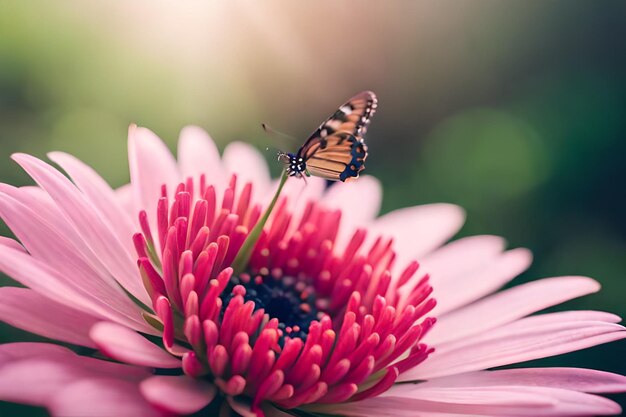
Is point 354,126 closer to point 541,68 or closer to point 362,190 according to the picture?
point 362,190

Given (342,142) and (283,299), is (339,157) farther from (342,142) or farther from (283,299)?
(283,299)

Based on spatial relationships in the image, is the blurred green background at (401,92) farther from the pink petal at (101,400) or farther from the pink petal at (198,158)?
the pink petal at (101,400)

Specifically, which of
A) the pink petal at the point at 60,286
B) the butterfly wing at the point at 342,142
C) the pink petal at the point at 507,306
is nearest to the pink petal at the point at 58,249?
the pink petal at the point at 60,286

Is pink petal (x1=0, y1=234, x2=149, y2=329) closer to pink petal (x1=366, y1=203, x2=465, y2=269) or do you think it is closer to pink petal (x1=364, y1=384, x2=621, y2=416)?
pink petal (x1=364, y1=384, x2=621, y2=416)

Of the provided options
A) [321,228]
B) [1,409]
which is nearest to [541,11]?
[321,228]

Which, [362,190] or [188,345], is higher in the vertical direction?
[362,190]

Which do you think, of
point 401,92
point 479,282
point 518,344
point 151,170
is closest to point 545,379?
point 518,344

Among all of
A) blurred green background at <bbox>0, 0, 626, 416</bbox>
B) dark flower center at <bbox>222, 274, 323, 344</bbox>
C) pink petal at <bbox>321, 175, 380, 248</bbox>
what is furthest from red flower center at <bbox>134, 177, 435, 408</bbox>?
blurred green background at <bbox>0, 0, 626, 416</bbox>
